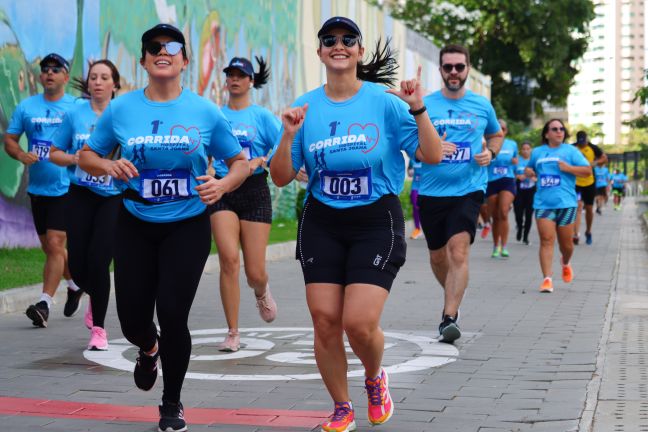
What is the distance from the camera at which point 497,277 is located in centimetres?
1531

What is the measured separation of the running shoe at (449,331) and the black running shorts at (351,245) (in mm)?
3031

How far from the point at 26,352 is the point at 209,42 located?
13.8 meters

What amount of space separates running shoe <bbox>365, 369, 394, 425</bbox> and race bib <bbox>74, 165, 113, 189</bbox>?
10.6 feet

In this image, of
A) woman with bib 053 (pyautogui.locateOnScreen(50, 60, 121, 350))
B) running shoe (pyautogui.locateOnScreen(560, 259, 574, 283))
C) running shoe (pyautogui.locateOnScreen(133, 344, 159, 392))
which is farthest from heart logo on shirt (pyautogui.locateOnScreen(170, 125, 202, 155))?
running shoe (pyautogui.locateOnScreen(560, 259, 574, 283))

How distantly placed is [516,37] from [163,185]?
52.8 meters

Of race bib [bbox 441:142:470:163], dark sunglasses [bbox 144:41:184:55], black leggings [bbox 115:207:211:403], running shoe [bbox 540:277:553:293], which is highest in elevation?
dark sunglasses [bbox 144:41:184:55]

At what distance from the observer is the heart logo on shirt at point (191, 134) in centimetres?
601

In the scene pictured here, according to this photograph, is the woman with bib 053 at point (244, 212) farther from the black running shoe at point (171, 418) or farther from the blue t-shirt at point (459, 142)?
the black running shoe at point (171, 418)

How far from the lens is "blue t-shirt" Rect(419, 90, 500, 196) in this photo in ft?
30.9

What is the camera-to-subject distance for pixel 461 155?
9422 millimetres

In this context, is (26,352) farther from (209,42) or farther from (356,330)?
(209,42)

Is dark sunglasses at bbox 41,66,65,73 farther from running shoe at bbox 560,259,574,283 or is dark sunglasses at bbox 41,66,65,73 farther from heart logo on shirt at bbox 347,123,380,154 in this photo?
running shoe at bbox 560,259,574,283

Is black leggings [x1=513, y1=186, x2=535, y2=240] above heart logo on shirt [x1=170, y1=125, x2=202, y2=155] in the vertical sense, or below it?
below

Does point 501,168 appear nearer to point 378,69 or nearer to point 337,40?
point 378,69
